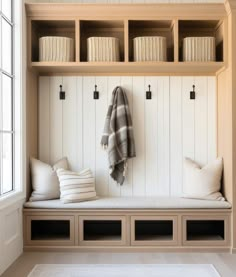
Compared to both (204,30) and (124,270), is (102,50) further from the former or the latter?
(124,270)

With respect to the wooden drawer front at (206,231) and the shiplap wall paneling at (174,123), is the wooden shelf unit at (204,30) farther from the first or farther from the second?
the wooden drawer front at (206,231)

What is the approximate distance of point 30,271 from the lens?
10.5 feet

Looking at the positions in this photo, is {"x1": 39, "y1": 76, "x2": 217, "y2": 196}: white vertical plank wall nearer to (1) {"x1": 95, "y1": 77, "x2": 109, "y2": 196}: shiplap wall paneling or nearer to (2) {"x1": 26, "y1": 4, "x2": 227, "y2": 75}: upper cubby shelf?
(1) {"x1": 95, "y1": 77, "x2": 109, "y2": 196}: shiplap wall paneling

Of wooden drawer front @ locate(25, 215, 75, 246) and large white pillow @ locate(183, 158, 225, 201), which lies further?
large white pillow @ locate(183, 158, 225, 201)

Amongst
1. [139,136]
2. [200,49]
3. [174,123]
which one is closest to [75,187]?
[139,136]

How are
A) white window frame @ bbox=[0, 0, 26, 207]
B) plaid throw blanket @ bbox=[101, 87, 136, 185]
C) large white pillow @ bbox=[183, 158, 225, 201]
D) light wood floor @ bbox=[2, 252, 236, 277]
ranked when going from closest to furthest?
1. light wood floor @ bbox=[2, 252, 236, 277]
2. white window frame @ bbox=[0, 0, 26, 207]
3. large white pillow @ bbox=[183, 158, 225, 201]
4. plaid throw blanket @ bbox=[101, 87, 136, 185]

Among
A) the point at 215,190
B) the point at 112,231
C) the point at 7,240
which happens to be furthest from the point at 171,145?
the point at 7,240

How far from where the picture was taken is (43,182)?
3.91 metres

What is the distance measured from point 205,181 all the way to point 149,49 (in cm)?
147

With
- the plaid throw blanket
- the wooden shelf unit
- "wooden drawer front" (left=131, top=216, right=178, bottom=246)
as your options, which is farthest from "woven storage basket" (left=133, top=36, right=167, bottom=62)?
"wooden drawer front" (left=131, top=216, right=178, bottom=246)

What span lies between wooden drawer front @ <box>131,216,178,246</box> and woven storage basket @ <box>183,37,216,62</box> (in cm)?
162

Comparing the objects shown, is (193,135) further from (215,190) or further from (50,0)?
(50,0)

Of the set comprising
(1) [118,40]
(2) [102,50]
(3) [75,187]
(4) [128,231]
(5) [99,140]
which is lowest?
(4) [128,231]

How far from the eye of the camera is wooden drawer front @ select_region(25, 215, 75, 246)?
3.75 m
